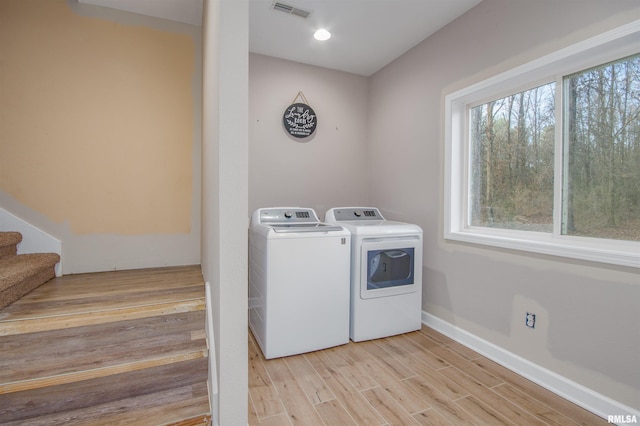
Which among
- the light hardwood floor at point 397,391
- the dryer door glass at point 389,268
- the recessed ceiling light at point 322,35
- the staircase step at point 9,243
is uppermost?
the recessed ceiling light at point 322,35

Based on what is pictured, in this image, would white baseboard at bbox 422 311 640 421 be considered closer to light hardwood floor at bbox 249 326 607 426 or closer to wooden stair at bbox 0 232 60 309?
light hardwood floor at bbox 249 326 607 426

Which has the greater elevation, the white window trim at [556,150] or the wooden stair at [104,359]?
the white window trim at [556,150]

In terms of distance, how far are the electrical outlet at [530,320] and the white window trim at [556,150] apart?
41 centimetres

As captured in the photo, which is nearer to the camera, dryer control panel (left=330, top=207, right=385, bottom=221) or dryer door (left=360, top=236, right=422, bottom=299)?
dryer door (left=360, top=236, right=422, bottom=299)

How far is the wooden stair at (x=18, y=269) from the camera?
66.9 inches

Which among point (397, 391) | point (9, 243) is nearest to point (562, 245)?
point (397, 391)

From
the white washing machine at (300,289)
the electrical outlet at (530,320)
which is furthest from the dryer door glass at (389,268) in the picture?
the electrical outlet at (530,320)

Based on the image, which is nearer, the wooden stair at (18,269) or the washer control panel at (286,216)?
the wooden stair at (18,269)

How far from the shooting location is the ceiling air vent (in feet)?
7.48

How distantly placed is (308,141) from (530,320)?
7.97 feet

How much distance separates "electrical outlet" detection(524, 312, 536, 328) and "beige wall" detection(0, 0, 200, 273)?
258 centimetres

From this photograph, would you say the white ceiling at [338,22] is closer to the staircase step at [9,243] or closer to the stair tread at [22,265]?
the staircase step at [9,243]

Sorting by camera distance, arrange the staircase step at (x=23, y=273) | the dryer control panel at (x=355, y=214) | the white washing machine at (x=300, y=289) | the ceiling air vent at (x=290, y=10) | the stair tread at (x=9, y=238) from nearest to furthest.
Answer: the staircase step at (x=23, y=273) → the stair tread at (x=9, y=238) → the white washing machine at (x=300, y=289) → the ceiling air vent at (x=290, y=10) → the dryer control panel at (x=355, y=214)

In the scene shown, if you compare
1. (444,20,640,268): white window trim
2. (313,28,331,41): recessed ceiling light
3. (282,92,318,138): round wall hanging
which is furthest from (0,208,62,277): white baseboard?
(444,20,640,268): white window trim
